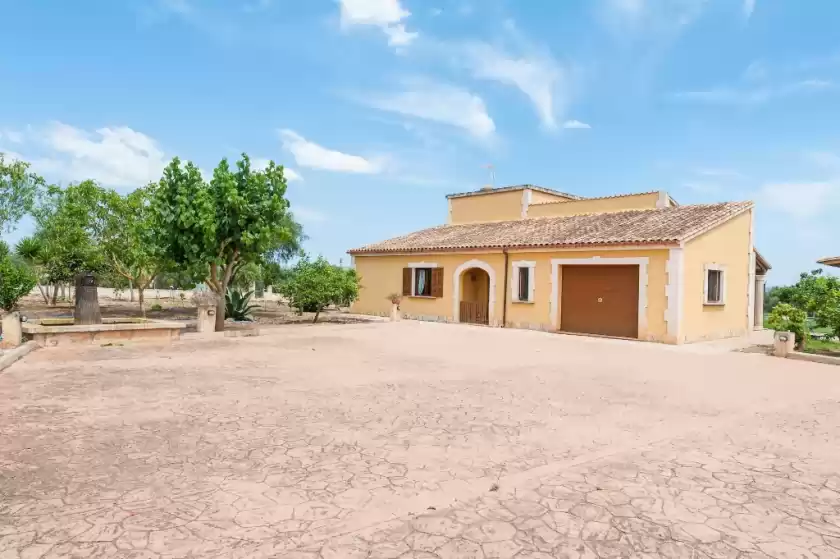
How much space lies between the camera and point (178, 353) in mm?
11258

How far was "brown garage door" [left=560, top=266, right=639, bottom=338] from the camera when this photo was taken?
56.2 feet

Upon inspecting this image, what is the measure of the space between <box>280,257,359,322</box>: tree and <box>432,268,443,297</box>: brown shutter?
135 inches

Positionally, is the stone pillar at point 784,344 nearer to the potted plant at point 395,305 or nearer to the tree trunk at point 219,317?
the potted plant at point 395,305

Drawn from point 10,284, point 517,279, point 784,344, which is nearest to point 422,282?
point 517,279

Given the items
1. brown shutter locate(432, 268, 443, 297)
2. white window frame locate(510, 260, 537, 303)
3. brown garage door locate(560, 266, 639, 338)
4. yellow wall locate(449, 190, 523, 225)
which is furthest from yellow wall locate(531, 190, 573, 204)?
brown garage door locate(560, 266, 639, 338)

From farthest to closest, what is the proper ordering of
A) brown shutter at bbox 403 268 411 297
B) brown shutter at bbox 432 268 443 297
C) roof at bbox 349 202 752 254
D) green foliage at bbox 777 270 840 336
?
1. brown shutter at bbox 403 268 411 297
2. brown shutter at bbox 432 268 443 297
3. roof at bbox 349 202 752 254
4. green foliage at bbox 777 270 840 336

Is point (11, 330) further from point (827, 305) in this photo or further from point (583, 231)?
point (827, 305)

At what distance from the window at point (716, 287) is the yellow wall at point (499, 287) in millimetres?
2426

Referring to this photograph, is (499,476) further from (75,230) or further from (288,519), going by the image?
(75,230)

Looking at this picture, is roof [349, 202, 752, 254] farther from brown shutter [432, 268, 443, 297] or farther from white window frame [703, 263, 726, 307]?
white window frame [703, 263, 726, 307]

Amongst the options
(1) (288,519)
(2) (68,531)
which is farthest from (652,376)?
(2) (68,531)

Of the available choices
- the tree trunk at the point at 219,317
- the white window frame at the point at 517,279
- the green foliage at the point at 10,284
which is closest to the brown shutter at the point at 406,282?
the white window frame at the point at 517,279

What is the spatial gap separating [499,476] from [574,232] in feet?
52.9

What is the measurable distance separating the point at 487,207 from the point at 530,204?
7.50 ft
